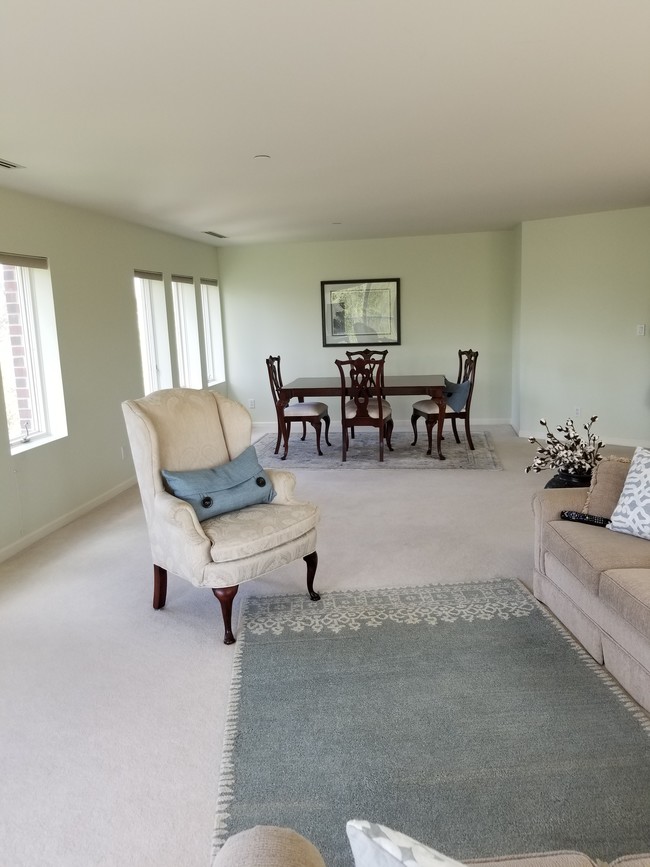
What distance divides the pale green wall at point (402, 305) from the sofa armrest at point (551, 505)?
4.90 meters

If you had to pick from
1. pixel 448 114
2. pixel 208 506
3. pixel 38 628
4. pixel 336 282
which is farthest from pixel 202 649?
pixel 336 282

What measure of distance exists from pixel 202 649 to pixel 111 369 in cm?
320

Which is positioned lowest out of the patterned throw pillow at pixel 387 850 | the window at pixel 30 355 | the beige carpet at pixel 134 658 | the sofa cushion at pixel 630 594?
the beige carpet at pixel 134 658

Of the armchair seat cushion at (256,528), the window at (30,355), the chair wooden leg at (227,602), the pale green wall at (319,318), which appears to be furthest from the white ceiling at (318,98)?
the chair wooden leg at (227,602)

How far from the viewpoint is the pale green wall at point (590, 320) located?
248 inches

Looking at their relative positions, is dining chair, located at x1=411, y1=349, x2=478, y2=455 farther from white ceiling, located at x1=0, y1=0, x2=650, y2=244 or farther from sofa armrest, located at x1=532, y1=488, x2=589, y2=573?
sofa armrest, located at x1=532, y1=488, x2=589, y2=573

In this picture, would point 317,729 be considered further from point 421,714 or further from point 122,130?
point 122,130

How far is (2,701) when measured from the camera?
2416 millimetres

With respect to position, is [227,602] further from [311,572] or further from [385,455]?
[385,455]

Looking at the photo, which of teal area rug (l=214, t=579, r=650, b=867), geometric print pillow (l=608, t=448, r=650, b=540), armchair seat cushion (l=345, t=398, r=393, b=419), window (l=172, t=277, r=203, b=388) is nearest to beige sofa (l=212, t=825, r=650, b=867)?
teal area rug (l=214, t=579, r=650, b=867)

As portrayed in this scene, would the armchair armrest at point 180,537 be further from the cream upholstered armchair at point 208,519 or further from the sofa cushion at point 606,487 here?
the sofa cushion at point 606,487

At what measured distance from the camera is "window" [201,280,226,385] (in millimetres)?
7781

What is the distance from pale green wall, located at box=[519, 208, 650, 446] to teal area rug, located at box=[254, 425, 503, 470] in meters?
0.97

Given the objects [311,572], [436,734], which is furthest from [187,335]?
[436,734]
